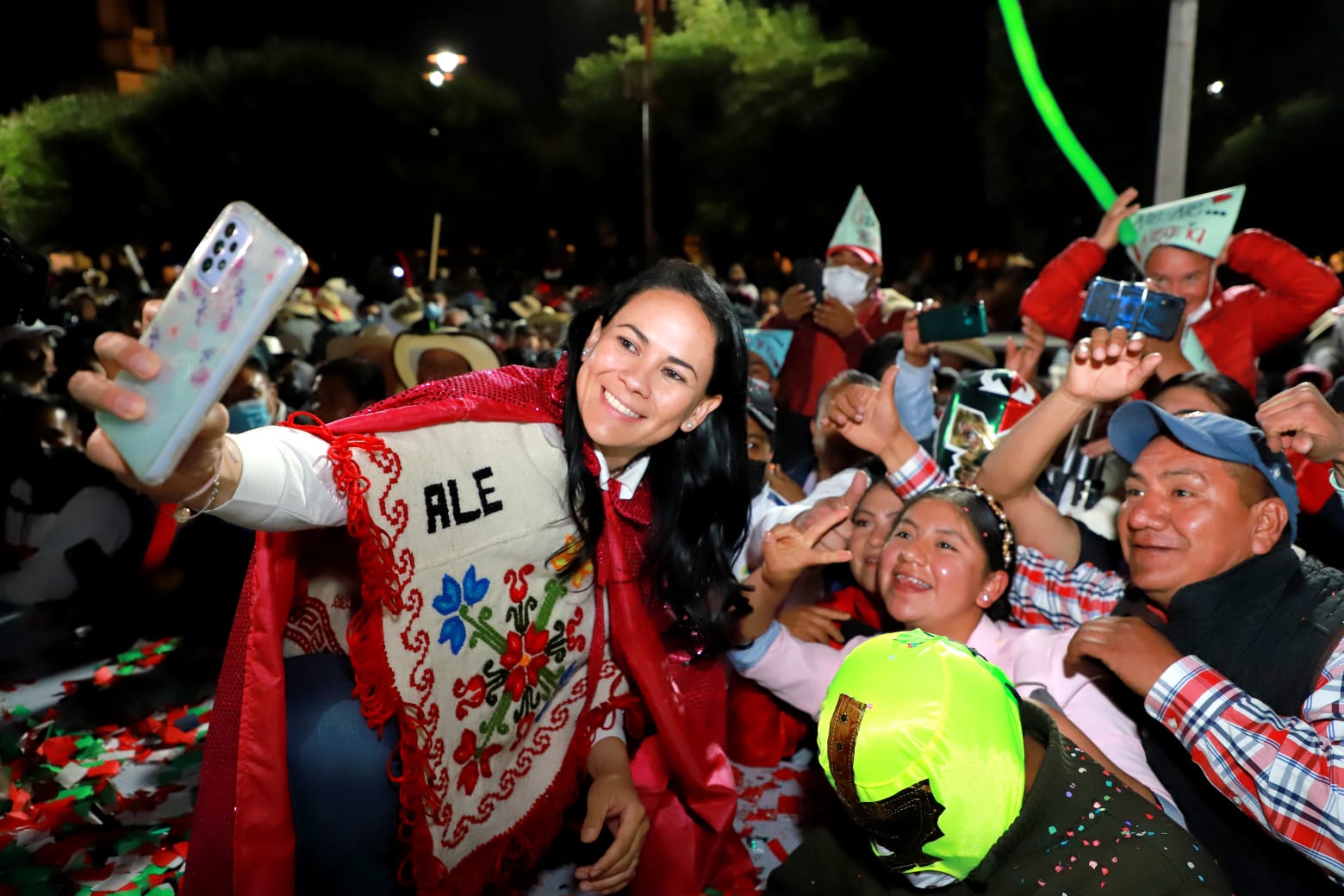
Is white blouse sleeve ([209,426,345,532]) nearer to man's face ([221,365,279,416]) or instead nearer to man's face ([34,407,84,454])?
man's face ([221,365,279,416])

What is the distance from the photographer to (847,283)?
545 cm

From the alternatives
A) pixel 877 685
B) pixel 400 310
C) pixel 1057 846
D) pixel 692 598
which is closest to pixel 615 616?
pixel 692 598

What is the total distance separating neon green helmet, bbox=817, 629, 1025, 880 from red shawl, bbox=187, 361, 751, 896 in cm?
75

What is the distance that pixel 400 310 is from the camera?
9195mm

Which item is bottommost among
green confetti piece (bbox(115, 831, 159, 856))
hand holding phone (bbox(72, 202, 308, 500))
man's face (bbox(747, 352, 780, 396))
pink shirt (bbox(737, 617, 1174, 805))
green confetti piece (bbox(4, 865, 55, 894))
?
green confetti piece (bbox(115, 831, 159, 856))

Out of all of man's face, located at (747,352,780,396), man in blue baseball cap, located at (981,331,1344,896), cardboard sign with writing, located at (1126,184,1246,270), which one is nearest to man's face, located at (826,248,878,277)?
man's face, located at (747,352,780,396)

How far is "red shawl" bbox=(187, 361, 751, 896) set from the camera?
176 cm

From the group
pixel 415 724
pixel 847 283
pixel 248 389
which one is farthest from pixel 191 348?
pixel 847 283

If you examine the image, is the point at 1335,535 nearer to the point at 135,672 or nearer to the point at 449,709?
the point at 449,709

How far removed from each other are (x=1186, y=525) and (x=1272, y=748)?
61 cm

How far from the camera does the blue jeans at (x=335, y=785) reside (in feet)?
6.13

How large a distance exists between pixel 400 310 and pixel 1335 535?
25.9 ft

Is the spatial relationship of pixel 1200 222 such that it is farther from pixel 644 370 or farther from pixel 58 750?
pixel 58 750

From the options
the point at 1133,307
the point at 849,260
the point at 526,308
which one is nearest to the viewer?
the point at 1133,307
